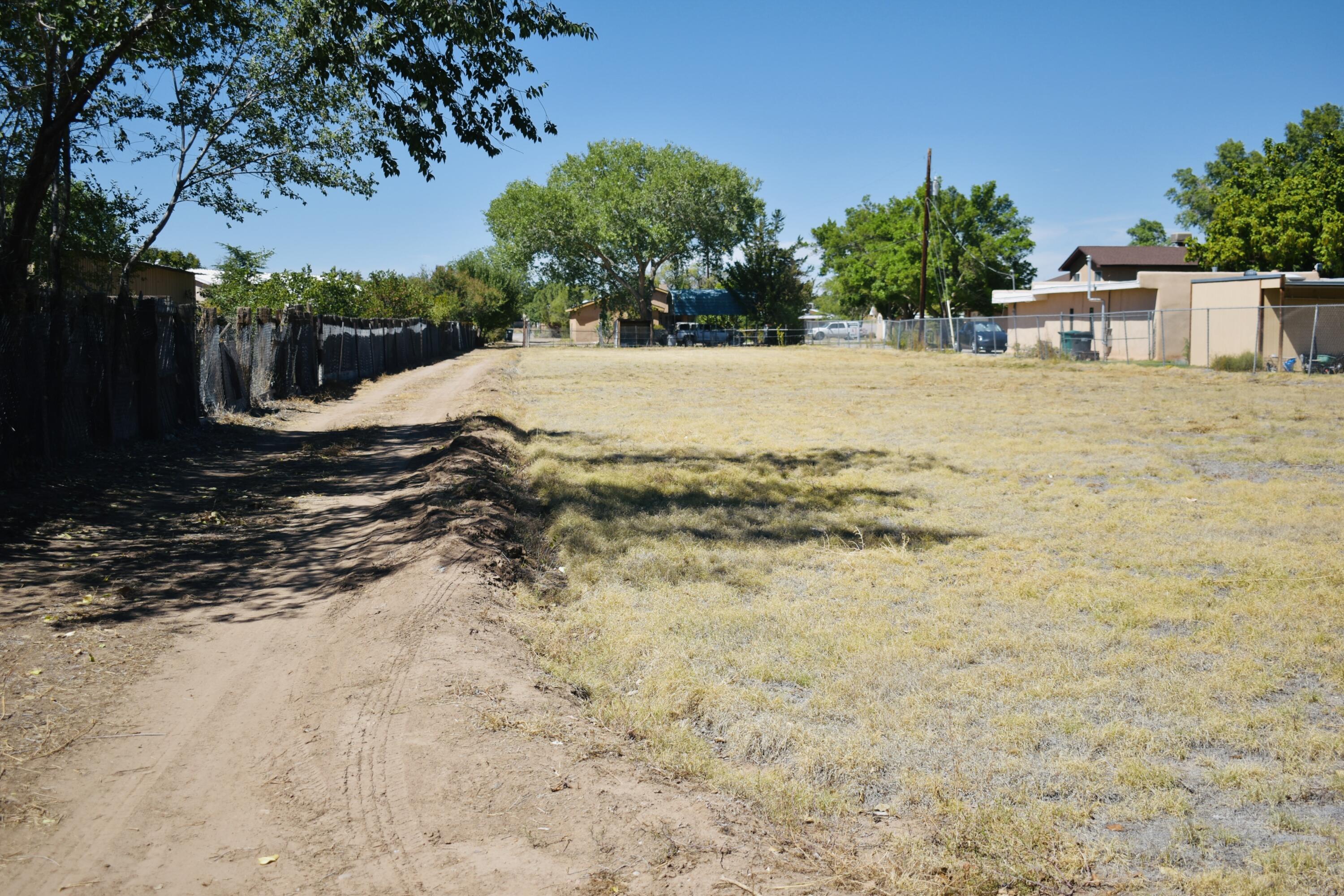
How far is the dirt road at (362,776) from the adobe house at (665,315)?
71639 mm

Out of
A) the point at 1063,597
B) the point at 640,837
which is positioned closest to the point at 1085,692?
the point at 1063,597

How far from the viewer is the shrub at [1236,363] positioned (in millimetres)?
29141

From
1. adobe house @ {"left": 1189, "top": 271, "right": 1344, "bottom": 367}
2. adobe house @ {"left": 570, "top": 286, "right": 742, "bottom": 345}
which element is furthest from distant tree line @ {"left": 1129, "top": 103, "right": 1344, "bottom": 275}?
adobe house @ {"left": 570, "top": 286, "right": 742, "bottom": 345}

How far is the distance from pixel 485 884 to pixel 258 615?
3.39 m

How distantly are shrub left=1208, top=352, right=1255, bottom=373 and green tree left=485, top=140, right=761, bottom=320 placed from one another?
47526 millimetres

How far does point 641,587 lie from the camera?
6.66m

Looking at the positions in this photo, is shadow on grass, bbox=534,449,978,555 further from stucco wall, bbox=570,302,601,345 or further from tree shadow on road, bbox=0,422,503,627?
stucco wall, bbox=570,302,601,345

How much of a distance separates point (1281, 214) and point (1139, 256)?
72.3ft

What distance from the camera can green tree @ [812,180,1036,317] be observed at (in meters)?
70.7

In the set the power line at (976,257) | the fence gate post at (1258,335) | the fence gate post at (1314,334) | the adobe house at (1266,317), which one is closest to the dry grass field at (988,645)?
the fence gate post at (1314,334)

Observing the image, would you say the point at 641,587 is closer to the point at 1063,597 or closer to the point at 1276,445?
the point at 1063,597

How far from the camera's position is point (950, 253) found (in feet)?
237

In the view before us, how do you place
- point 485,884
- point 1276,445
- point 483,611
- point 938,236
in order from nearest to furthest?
point 485,884, point 483,611, point 1276,445, point 938,236

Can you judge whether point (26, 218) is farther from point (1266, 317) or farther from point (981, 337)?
point (981, 337)
